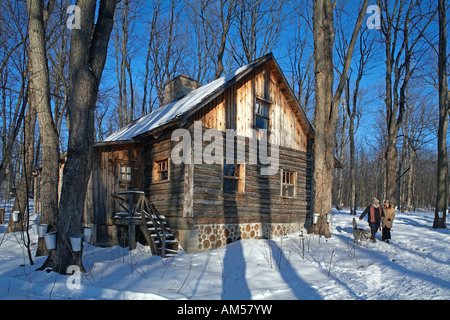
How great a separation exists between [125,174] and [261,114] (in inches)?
244

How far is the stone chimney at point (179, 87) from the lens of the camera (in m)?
16.5

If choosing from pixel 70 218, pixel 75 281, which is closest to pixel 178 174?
pixel 70 218

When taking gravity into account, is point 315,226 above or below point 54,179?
below

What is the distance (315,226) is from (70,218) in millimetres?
8966

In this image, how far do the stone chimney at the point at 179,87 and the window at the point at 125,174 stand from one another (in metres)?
5.28

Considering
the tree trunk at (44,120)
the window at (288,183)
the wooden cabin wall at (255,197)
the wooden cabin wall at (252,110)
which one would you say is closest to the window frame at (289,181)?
the window at (288,183)

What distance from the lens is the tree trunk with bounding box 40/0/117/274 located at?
645 centimetres

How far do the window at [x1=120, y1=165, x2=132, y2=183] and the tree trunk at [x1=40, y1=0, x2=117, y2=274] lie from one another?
576 centimetres

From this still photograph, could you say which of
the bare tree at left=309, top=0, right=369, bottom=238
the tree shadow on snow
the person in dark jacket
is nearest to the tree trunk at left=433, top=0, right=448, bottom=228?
the person in dark jacket

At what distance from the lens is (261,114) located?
13.0 m

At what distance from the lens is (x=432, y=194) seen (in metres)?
56.2

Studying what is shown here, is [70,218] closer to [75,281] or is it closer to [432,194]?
[75,281]

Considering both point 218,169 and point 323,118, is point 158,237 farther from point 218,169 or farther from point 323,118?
point 323,118

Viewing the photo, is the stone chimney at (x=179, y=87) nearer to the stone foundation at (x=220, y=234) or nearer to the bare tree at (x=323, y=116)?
the bare tree at (x=323, y=116)
